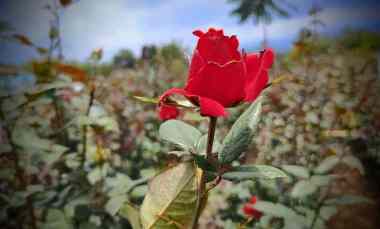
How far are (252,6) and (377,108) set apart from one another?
1.04m

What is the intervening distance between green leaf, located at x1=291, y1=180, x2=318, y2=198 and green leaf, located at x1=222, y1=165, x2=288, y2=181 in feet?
1.55

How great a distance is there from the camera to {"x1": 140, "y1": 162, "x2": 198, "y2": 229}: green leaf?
29 centimetres

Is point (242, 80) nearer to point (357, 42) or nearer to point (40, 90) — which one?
point (40, 90)

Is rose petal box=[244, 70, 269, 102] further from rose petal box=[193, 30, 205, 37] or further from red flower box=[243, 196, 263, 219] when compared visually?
red flower box=[243, 196, 263, 219]

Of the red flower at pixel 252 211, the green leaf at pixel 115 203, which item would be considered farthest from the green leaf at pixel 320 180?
the green leaf at pixel 115 203

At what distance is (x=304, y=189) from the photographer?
716mm

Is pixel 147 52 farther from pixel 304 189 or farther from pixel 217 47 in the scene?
pixel 217 47

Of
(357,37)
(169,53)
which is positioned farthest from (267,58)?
(357,37)

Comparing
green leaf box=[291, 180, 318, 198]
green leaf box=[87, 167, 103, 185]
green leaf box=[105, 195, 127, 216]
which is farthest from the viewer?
green leaf box=[87, 167, 103, 185]

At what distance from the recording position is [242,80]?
0.90 feet

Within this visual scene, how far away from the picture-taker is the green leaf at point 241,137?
280mm

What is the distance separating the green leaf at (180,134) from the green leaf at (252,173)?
51mm

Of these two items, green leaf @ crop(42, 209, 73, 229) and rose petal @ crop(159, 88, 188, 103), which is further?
green leaf @ crop(42, 209, 73, 229)

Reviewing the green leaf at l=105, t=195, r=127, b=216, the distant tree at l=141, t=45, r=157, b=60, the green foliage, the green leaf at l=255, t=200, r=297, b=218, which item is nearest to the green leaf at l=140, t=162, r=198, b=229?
the green leaf at l=105, t=195, r=127, b=216
